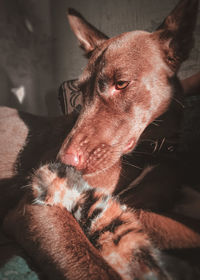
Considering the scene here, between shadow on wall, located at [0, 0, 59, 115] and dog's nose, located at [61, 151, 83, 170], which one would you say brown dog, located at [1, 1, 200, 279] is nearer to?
dog's nose, located at [61, 151, 83, 170]

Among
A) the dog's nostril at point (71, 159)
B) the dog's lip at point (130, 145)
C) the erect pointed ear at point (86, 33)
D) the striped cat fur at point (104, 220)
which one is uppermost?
the erect pointed ear at point (86, 33)

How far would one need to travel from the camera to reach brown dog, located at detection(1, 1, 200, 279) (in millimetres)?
970

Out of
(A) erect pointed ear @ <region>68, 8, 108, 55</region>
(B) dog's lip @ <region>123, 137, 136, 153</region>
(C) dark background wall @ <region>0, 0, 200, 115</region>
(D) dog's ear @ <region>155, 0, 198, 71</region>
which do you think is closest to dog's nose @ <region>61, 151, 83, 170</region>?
(B) dog's lip @ <region>123, 137, 136, 153</region>

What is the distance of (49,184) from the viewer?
2.84 feet

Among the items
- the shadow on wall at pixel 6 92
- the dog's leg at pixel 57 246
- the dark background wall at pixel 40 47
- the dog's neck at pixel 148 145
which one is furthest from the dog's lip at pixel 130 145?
the shadow on wall at pixel 6 92

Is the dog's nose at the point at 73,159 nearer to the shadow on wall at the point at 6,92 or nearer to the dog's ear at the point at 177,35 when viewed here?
the dog's ear at the point at 177,35

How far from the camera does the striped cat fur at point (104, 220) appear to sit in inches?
26.2

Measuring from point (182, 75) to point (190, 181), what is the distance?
943mm

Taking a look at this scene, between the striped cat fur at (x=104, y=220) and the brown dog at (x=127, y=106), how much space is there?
8 centimetres

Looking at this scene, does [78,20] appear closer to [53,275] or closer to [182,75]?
[182,75]

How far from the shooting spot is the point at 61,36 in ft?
7.90

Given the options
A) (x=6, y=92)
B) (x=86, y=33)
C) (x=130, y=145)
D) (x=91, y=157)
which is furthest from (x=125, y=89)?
(x=6, y=92)

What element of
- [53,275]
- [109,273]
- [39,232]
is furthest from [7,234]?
[109,273]

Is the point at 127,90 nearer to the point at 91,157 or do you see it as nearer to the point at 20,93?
the point at 91,157
